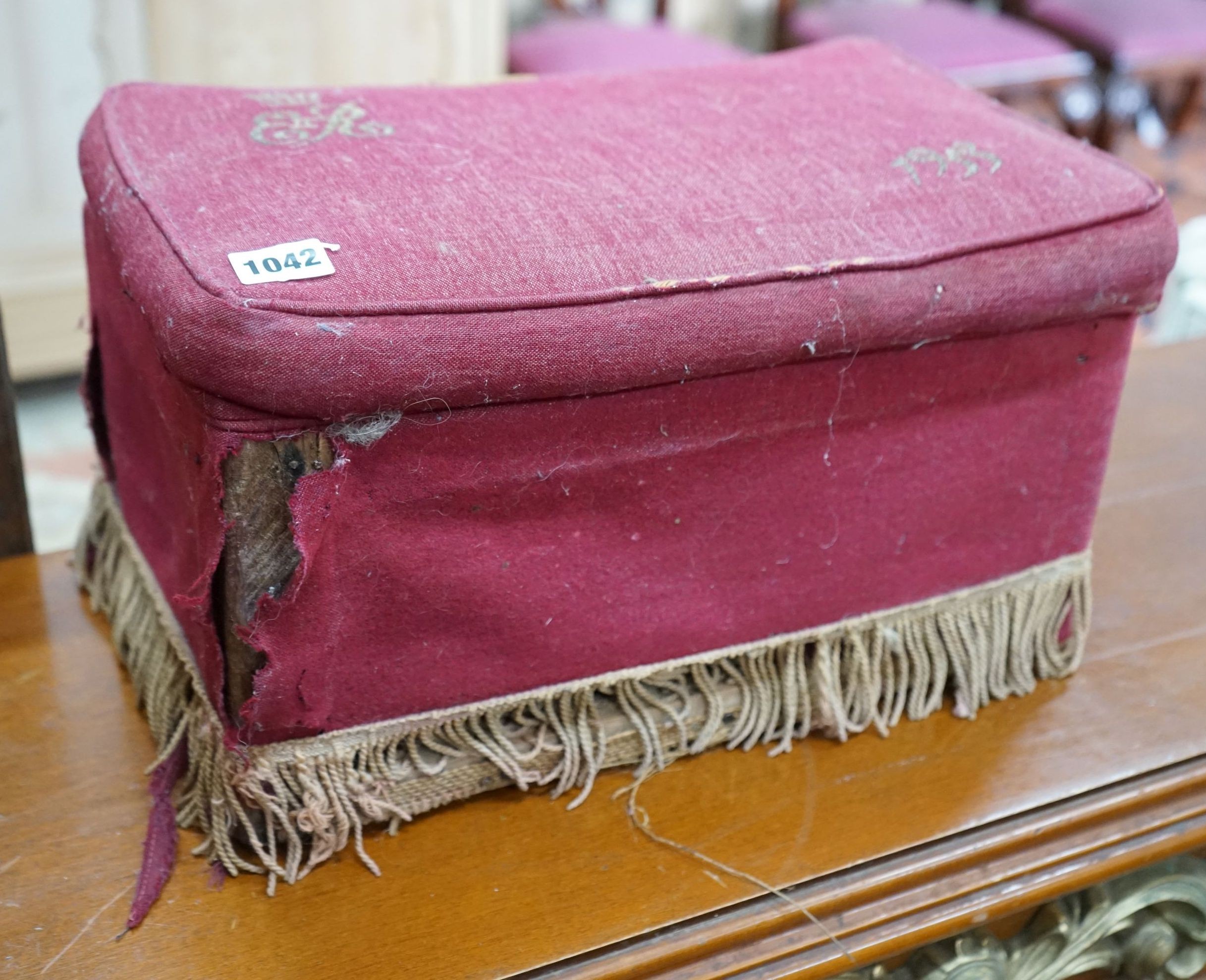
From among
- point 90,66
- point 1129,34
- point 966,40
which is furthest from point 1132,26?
point 90,66

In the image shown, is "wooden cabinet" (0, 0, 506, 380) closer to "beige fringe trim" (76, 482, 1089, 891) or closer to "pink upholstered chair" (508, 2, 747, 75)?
"pink upholstered chair" (508, 2, 747, 75)

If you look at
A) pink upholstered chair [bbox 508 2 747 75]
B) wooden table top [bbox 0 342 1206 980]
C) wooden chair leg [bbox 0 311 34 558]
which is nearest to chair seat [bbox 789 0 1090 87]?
pink upholstered chair [bbox 508 2 747 75]

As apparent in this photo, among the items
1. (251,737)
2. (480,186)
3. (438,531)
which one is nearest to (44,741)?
(251,737)

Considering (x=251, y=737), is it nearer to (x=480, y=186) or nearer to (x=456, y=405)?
(x=456, y=405)

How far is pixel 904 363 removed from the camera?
27.1 inches

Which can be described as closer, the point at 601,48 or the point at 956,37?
the point at 601,48

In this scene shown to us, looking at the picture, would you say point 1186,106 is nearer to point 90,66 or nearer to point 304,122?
point 90,66

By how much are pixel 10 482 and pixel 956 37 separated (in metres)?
1.58

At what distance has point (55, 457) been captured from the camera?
158 centimetres

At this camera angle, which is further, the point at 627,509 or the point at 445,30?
the point at 445,30

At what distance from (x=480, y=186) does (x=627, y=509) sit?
18 cm

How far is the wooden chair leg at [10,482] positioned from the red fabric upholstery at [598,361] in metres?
0.08

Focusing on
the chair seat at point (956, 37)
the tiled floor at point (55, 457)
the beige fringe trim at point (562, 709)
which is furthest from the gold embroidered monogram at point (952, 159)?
the chair seat at point (956, 37)

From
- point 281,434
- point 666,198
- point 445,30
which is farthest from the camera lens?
point 445,30
